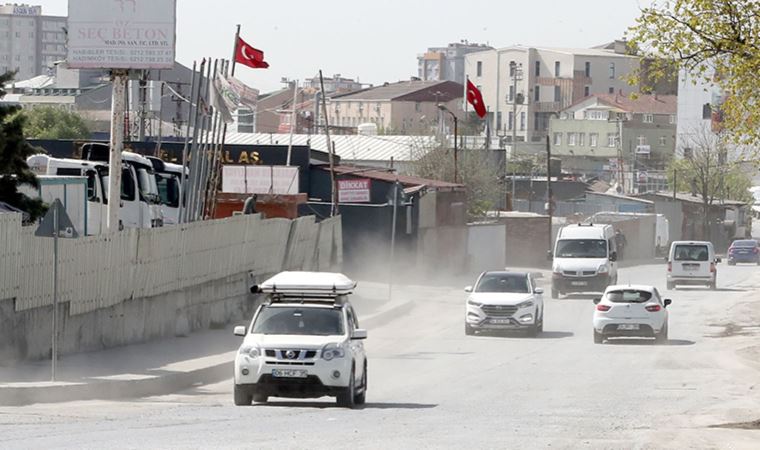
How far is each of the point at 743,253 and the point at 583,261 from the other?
134 feet

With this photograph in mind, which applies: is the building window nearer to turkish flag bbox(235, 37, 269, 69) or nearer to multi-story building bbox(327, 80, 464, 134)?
multi-story building bbox(327, 80, 464, 134)

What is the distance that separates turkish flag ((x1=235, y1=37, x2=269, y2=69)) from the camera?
1741 inches

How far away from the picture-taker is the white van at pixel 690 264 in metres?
58.1

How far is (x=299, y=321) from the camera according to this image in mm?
20188

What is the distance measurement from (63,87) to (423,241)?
72915mm

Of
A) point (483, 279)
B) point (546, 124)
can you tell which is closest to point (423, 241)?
point (483, 279)

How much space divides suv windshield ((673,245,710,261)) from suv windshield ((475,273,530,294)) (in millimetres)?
22691

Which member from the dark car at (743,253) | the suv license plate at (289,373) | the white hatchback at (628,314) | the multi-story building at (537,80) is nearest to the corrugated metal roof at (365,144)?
the dark car at (743,253)

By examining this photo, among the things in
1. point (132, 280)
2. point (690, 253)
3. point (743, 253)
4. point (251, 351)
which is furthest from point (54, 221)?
point (743, 253)

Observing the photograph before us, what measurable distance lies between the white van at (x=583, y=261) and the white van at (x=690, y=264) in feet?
25.6

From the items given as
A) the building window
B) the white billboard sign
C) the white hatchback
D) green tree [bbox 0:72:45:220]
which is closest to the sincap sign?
green tree [bbox 0:72:45:220]

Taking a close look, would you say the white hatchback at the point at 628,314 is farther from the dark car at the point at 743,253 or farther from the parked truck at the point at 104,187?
the dark car at the point at 743,253

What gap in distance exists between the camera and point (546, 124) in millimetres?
162375

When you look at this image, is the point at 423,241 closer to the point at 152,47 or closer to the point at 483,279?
the point at 483,279
